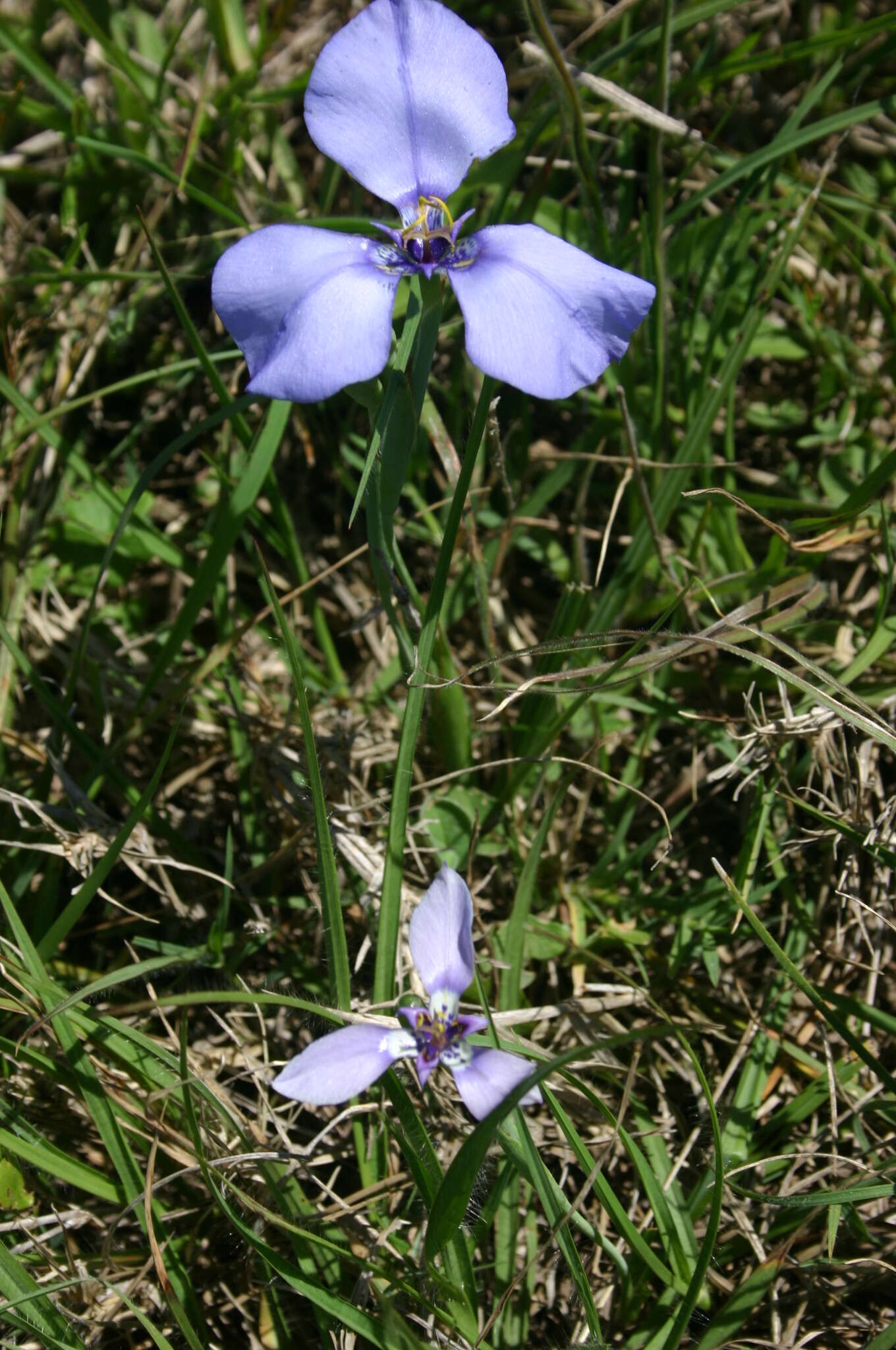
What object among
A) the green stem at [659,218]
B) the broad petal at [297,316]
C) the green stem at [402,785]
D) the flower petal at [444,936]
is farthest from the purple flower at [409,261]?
the flower petal at [444,936]

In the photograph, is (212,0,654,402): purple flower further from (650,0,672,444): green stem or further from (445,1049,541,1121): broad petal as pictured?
(445,1049,541,1121): broad petal

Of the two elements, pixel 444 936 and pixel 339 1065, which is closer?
pixel 339 1065

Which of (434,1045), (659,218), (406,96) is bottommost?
(434,1045)

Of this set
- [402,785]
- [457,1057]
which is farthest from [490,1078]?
[402,785]

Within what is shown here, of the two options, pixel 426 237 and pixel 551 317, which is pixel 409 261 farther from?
pixel 551 317

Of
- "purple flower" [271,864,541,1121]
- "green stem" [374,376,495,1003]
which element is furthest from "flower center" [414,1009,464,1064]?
"green stem" [374,376,495,1003]

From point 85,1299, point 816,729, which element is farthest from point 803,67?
point 85,1299

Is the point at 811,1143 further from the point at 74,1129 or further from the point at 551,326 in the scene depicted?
the point at 551,326

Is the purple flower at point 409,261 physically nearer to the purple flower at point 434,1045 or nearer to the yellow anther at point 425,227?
the yellow anther at point 425,227
